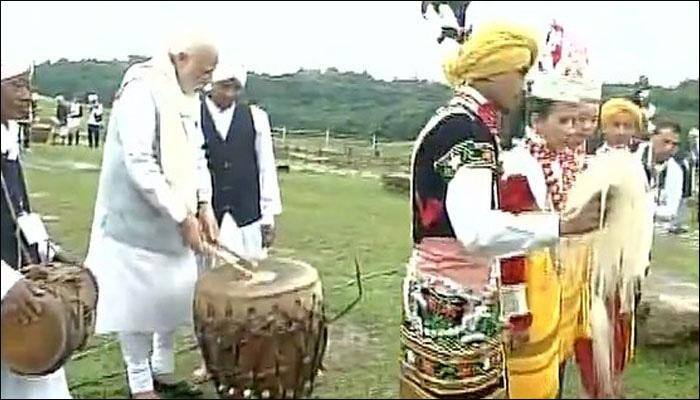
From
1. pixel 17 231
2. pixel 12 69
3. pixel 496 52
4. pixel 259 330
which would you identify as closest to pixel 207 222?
pixel 259 330

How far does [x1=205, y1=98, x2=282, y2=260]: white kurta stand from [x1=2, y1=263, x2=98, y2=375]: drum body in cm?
33

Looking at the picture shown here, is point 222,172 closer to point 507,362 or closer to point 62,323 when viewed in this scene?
point 62,323

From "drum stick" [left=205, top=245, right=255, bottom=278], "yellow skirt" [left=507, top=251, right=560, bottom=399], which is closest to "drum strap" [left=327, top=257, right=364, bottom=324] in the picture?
"drum stick" [left=205, top=245, right=255, bottom=278]

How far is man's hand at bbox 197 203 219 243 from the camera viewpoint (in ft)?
10.2

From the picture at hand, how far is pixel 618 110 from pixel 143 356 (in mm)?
1173

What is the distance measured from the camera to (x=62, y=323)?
2896 mm

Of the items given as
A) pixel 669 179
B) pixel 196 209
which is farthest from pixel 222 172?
pixel 669 179

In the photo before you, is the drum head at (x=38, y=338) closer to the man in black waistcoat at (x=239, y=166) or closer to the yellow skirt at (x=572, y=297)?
the man in black waistcoat at (x=239, y=166)

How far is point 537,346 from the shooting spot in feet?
10.8

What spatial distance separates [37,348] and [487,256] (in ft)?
2.93

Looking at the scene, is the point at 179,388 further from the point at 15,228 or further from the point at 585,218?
the point at 585,218

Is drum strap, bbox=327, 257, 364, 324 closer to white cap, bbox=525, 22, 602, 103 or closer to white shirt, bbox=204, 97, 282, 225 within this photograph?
white shirt, bbox=204, 97, 282, 225

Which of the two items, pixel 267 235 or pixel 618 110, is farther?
pixel 618 110

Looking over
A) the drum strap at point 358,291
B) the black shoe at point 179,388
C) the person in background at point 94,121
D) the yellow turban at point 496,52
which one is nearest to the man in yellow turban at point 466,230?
the yellow turban at point 496,52
